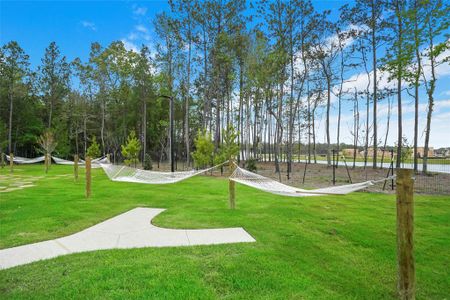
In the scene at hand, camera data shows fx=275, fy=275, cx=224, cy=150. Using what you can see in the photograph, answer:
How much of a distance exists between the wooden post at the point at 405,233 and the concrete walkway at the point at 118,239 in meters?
1.45

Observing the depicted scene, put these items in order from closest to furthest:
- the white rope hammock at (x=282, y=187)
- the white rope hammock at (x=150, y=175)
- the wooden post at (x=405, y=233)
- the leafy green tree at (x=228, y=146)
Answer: the wooden post at (x=405, y=233) → the white rope hammock at (x=282, y=187) → the white rope hammock at (x=150, y=175) → the leafy green tree at (x=228, y=146)

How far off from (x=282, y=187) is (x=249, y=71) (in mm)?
9906

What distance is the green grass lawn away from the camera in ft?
6.52

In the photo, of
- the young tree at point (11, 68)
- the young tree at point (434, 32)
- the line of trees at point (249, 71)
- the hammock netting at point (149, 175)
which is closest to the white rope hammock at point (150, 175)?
the hammock netting at point (149, 175)

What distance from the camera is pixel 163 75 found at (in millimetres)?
16422

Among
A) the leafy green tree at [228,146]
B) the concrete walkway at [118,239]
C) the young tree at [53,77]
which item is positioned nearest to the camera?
the concrete walkway at [118,239]

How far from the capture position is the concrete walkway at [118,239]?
8.65 ft

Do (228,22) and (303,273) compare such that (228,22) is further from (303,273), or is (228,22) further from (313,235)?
(303,273)

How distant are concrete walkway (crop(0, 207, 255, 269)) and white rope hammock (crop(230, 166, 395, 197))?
0.84 m

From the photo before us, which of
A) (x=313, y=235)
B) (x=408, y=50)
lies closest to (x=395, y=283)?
(x=313, y=235)

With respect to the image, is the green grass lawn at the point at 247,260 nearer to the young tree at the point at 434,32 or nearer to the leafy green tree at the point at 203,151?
the young tree at the point at 434,32

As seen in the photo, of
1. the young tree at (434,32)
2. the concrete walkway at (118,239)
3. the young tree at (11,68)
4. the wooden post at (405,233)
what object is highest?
the young tree at (11,68)

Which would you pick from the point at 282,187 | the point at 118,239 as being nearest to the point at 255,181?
the point at 282,187

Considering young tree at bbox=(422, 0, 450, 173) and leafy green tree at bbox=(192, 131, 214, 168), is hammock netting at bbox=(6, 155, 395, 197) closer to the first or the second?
leafy green tree at bbox=(192, 131, 214, 168)
